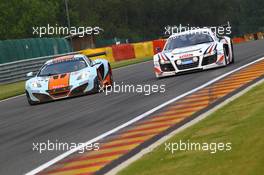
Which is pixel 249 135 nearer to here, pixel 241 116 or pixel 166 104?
pixel 241 116

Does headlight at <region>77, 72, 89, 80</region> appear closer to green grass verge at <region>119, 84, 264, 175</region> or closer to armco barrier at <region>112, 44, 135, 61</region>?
green grass verge at <region>119, 84, 264, 175</region>

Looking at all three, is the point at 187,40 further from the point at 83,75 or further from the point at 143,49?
the point at 143,49

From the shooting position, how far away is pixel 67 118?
1259 centimetres

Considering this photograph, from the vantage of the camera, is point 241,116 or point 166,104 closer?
point 241,116

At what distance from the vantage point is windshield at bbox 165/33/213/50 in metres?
19.5

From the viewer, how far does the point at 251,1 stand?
427 feet

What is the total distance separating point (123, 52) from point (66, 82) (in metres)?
25.7

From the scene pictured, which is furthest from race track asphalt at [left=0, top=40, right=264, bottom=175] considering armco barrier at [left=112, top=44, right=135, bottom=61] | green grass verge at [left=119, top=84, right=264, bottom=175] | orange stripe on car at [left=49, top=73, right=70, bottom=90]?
armco barrier at [left=112, top=44, right=135, bottom=61]

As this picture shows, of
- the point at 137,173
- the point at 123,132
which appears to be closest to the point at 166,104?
the point at 123,132

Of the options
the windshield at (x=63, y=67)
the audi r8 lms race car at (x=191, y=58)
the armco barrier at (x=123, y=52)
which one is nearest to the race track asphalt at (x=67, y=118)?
the audi r8 lms race car at (x=191, y=58)

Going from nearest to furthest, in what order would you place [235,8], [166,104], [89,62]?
[166,104] → [89,62] → [235,8]

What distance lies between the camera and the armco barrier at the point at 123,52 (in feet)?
137

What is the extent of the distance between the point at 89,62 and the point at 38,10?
6642cm

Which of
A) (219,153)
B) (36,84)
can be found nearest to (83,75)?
(36,84)
